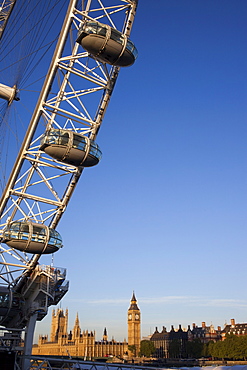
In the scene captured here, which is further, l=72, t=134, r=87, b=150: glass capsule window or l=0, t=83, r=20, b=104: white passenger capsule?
l=0, t=83, r=20, b=104: white passenger capsule

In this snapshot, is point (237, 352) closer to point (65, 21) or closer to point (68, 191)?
point (68, 191)

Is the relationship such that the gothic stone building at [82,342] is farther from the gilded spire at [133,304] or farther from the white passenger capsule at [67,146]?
the white passenger capsule at [67,146]

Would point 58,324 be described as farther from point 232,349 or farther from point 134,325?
point 232,349

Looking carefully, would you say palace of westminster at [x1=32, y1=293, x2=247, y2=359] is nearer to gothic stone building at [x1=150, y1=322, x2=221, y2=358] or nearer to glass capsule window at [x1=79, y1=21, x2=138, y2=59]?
gothic stone building at [x1=150, y1=322, x2=221, y2=358]

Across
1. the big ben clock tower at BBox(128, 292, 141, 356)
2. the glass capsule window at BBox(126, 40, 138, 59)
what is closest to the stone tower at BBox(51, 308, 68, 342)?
the big ben clock tower at BBox(128, 292, 141, 356)

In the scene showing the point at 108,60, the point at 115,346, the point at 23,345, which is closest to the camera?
the point at 108,60

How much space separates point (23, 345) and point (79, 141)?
49.2ft

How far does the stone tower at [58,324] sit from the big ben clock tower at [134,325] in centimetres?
2628

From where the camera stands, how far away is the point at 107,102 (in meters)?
24.6

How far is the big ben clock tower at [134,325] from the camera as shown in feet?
539

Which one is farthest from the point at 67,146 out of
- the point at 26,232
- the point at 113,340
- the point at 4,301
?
the point at 113,340

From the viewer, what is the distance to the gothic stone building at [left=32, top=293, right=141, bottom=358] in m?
147

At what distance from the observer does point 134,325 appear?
17012 cm

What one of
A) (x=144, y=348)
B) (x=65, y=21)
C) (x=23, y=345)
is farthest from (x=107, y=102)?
(x=144, y=348)
